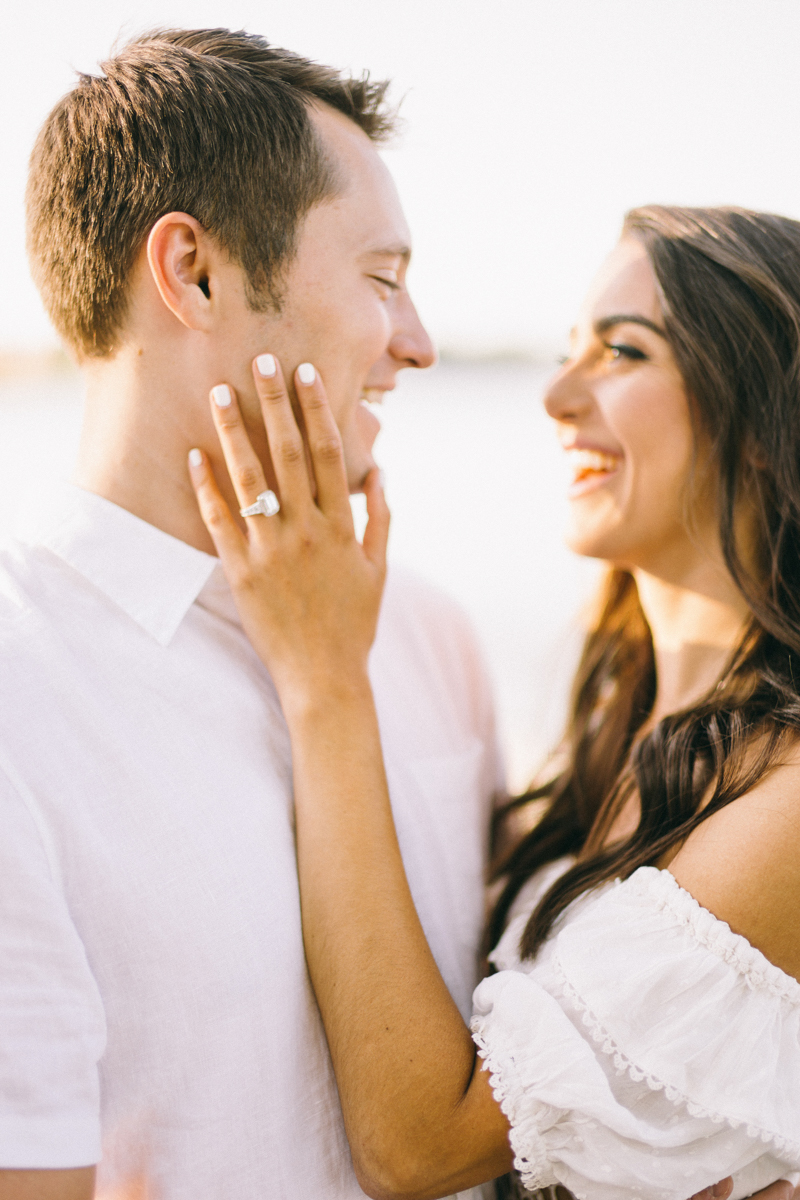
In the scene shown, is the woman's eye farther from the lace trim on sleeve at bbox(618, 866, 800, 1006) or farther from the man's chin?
the lace trim on sleeve at bbox(618, 866, 800, 1006)

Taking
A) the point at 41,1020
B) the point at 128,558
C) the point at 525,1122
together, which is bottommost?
the point at 525,1122

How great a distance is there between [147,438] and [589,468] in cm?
100

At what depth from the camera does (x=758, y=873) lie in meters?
1.26

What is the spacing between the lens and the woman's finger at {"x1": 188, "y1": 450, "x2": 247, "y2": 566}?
61.3 inches

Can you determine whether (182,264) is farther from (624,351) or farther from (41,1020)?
(41,1020)

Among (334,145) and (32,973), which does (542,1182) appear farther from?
(334,145)

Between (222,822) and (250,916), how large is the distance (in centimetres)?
14

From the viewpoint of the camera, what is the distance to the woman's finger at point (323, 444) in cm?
158

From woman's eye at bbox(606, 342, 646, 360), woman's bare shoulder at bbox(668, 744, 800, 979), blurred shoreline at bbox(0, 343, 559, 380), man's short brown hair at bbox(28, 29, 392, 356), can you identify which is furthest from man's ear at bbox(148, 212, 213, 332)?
blurred shoreline at bbox(0, 343, 559, 380)

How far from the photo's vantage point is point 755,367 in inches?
69.9

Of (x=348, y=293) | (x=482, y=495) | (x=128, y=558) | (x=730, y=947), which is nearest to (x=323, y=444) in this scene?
(x=348, y=293)

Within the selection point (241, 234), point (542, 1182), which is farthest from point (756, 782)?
point (241, 234)

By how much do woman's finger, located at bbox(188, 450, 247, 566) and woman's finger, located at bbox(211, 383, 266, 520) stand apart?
0.05 m

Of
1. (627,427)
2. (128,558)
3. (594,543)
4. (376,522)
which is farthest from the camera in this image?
(594,543)
